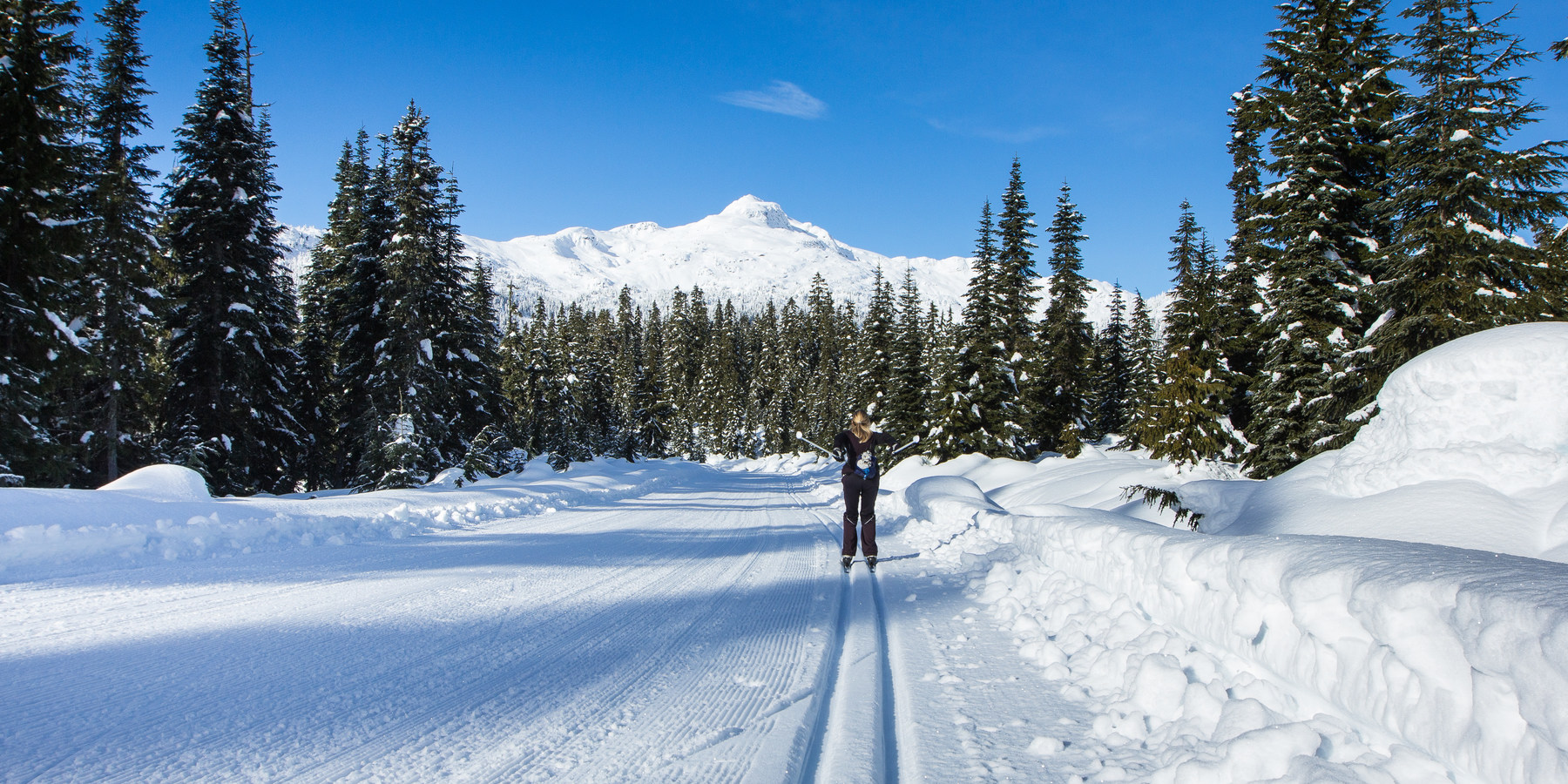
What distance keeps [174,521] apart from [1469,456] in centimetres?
1344

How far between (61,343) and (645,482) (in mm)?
15296

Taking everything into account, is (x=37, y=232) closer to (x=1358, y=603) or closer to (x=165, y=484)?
(x=165, y=484)

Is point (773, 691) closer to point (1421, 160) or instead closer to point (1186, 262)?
point (1421, 160)

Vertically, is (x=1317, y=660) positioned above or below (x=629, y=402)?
below

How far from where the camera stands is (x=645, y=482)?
24516 mm

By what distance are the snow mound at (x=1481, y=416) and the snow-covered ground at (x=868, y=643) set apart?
0.02 m

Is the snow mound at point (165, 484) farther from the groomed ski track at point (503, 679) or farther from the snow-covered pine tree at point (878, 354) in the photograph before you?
the snow-covered pine tree at point (878, 354)

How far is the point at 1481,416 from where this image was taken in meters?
6.22

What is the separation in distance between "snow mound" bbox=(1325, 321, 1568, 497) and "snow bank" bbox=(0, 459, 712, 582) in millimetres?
12241

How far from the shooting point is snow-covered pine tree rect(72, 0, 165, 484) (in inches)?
674

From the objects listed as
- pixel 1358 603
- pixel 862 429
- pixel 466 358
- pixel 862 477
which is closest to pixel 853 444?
pixel 862 429

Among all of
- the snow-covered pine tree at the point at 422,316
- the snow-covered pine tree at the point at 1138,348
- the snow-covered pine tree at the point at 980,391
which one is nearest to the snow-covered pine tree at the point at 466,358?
the snow-covered pine tree at the point at 422,316

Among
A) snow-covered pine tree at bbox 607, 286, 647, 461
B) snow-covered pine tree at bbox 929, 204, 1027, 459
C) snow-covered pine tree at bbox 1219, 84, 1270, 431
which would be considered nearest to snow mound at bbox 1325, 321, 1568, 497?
snow-covered pine tree at bbox 1219, 84, 1270, 431

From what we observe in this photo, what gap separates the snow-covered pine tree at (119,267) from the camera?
1711cm
